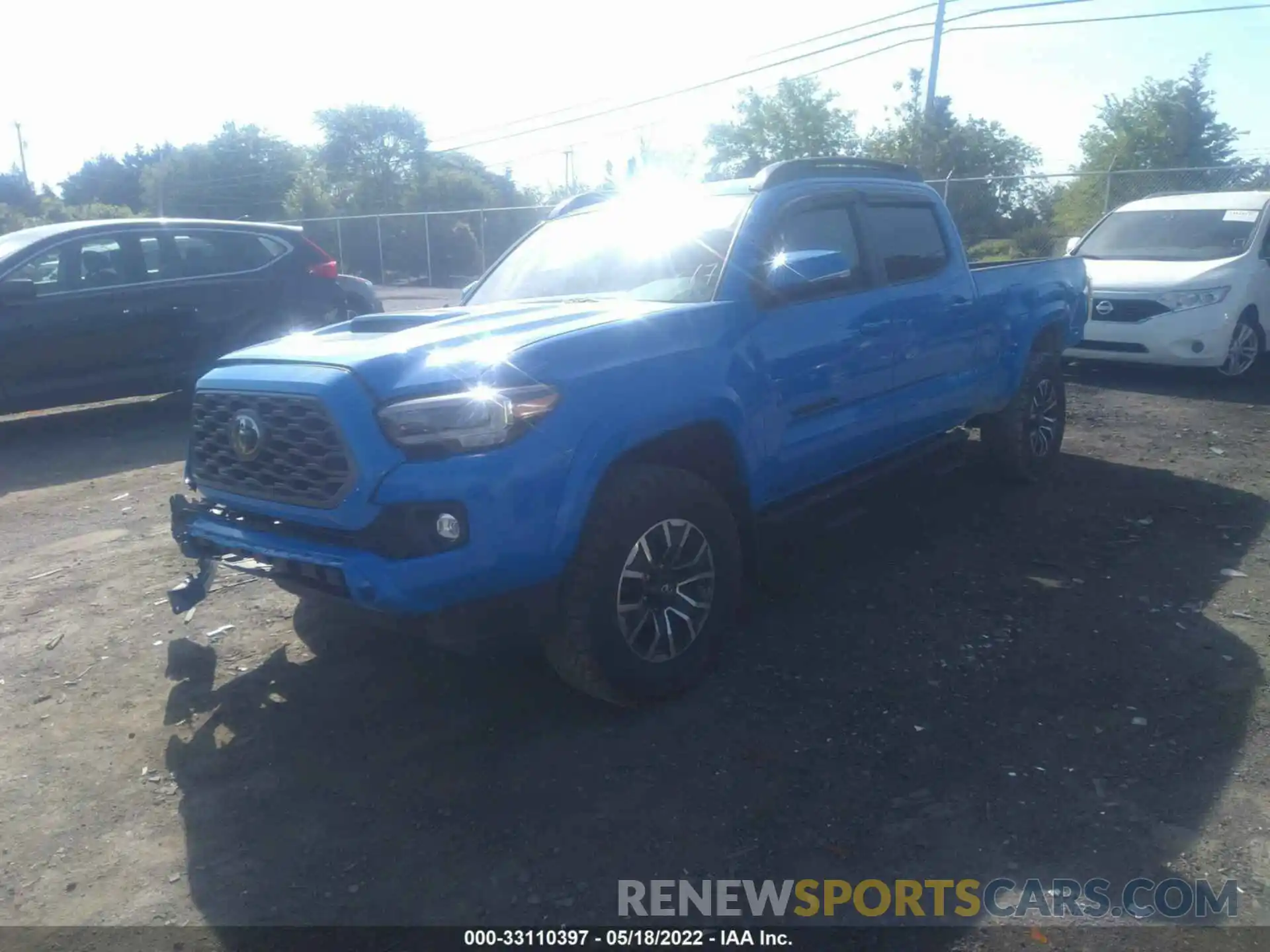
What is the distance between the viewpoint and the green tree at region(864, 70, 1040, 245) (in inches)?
835

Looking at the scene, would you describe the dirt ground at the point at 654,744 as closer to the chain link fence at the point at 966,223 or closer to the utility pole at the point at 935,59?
the chain link fence at the point at 966,223

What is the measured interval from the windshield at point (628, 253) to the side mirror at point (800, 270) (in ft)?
0.79

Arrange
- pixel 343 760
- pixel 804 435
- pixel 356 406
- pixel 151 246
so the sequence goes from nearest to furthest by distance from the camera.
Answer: pixel 356 406, pixel 343 760, pixel 804 435, pixel 151 246

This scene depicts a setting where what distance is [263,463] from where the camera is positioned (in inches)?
143

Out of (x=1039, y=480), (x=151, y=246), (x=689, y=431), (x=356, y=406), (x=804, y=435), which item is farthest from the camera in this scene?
(x=151, y=246)

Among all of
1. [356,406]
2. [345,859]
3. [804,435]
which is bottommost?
[345,859]

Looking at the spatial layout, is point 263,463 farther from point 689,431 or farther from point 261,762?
point 689,431

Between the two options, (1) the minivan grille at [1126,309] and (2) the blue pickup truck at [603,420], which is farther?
(1) the minivan grille at [1126,309]

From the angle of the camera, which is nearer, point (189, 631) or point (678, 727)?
point (678, 727)

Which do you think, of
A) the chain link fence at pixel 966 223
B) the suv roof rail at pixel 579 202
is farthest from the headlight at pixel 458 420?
the chain link fence at pixel 966 223

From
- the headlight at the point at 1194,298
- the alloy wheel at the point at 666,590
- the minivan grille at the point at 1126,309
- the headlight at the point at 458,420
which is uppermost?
the headlight at the point at 458,420

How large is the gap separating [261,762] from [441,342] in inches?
63.0

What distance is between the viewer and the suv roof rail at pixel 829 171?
4.73 metres

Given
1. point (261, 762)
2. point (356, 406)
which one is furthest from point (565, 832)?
point (356, 406)
